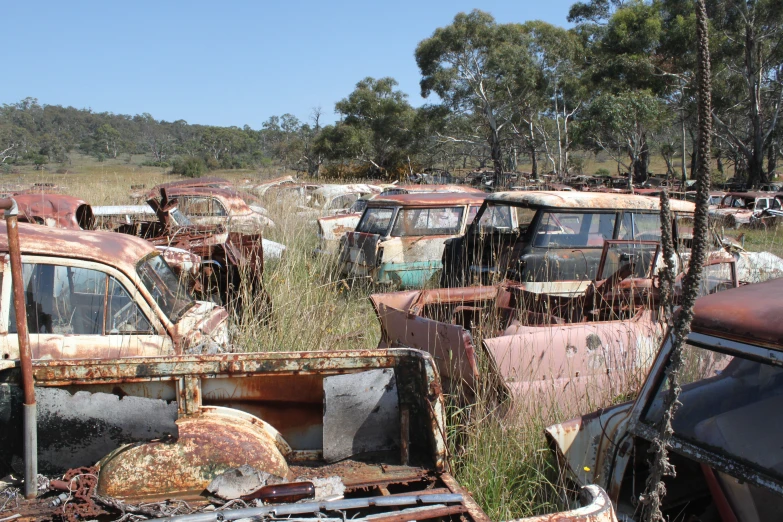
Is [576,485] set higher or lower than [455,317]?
lower

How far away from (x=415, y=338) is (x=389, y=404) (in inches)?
46.3

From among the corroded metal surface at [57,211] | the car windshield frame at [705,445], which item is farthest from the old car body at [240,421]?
the corroded metal surface at [57,211]

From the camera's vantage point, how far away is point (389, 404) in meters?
3.03

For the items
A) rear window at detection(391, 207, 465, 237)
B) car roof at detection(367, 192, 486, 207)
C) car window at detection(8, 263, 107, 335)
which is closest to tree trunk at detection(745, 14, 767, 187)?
car roof at detection(367, 192, 486, 207)

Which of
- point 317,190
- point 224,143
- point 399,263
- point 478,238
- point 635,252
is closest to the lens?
point 635,252

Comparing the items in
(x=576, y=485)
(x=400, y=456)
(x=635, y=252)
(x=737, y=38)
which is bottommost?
(x=576, y=485)

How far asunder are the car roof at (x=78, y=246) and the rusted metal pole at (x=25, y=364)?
141 cm

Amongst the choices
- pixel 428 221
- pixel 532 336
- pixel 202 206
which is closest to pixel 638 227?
pixel 428 221

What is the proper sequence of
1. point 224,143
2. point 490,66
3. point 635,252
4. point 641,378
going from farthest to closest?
point 224,143
point 490,66
point 635,252
point 641,378

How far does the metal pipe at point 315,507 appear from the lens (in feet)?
7.16

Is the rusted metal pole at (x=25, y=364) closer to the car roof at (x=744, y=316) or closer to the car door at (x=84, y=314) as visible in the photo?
the car door at (x=84, y=314)

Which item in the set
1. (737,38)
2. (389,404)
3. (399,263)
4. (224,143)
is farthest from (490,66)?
(224,143)

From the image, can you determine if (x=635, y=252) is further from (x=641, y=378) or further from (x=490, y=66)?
(x=490, y=66)

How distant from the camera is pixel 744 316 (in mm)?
2441
